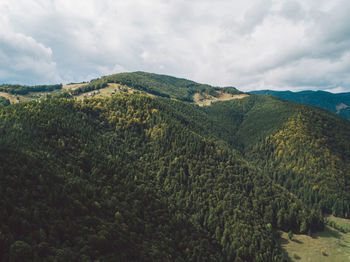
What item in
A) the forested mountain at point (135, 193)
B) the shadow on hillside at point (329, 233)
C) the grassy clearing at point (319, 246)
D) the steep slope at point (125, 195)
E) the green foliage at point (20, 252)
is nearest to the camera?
the green foliage at point (20, 252)

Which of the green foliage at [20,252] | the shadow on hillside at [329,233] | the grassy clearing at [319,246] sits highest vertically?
the green foliage at [20,252]

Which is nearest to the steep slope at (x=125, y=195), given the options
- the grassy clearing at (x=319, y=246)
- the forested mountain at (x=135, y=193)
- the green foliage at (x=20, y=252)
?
the green foliage at (x=20, y=252)

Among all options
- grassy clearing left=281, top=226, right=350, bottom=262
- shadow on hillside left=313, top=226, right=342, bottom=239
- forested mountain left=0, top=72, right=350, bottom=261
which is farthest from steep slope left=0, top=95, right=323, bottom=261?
grassy clearing left=281, top=226, right=350, bottom=262

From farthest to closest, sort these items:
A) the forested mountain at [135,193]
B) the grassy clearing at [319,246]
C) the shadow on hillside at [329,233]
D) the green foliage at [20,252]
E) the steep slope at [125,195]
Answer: the shadow on hillside at [329,233]
the grassy clearing at [319,246]
the forested mountain at [135,193]
the steep slope at [125,195]
the green foliage at [20,252]

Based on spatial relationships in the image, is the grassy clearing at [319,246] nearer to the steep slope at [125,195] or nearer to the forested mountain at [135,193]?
the forested mountain at [135,193]

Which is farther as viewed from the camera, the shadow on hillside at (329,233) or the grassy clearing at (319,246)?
the shadow on hillside at (329,233)

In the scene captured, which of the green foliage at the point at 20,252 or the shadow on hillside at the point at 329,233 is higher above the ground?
the green foliage at the point at 20,252

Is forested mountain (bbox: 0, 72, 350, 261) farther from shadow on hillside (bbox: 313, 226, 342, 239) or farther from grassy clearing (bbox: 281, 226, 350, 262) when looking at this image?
shadow on hillside (bbox: 313, 226, 342, 239)
